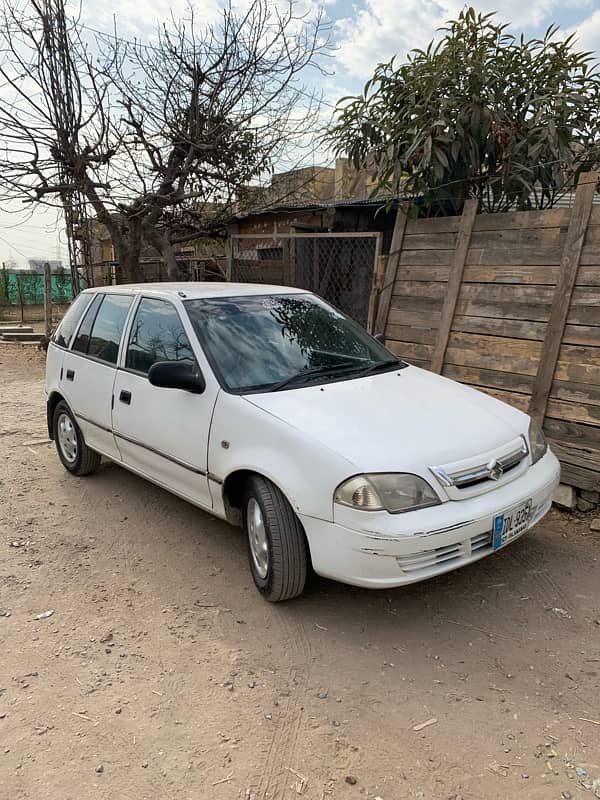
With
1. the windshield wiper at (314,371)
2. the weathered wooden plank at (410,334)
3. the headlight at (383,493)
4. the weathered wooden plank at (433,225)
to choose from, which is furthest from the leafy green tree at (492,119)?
the headlight at (383,493)

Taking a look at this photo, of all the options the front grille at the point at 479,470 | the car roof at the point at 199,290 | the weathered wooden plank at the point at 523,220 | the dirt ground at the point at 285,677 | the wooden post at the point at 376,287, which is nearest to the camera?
the dirt ground at the point at 285,677

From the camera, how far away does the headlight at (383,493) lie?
8.50 ft

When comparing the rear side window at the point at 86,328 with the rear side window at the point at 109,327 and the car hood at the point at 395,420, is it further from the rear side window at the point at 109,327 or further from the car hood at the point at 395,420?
the car hood at the point at 395,420

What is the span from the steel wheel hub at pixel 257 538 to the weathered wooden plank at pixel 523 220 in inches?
125

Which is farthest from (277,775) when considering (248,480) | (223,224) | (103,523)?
(223,224)

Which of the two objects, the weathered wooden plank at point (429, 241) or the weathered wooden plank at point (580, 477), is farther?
the weathered wooden plank at point (429, 241)

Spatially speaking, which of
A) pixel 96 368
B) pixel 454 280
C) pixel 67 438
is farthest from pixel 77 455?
pixel 454 280

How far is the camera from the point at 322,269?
26.7 ft

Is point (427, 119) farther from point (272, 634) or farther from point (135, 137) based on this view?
point (135, 137)

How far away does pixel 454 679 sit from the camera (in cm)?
254

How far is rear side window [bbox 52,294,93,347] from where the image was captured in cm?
488

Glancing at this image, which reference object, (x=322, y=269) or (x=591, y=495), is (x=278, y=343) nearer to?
(x=591, y=495)

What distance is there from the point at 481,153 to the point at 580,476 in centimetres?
290

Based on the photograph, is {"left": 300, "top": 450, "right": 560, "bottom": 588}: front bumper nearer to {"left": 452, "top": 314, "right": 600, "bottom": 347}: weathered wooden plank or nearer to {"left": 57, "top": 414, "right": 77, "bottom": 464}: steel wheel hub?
{"left": 452, "top": 314, "right": 600, "bottom": 347}: weathered wooden plank
